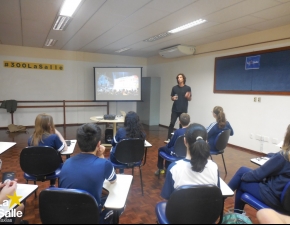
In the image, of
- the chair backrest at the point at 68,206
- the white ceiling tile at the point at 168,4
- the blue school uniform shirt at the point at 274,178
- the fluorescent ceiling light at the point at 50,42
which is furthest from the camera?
the fluorescent ceiling light at the point at 50,42

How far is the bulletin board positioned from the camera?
3812 mm

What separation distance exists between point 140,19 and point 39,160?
→ 273cm

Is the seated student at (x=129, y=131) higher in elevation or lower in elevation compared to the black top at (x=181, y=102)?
lower

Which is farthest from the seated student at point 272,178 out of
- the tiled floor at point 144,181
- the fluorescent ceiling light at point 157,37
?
the fluorescent ceiling light at point 157,37

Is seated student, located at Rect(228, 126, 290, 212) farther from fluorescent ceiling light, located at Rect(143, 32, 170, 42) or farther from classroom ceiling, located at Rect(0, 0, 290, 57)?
fluorescent ceiling light, located at Rect(143, 32, 170, 42)

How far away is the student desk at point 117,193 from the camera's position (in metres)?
1.26

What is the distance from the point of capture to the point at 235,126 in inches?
189

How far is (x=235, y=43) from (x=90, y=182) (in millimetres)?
4588

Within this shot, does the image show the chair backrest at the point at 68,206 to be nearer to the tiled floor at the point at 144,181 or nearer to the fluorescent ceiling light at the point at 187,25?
the tiled floor at the point at 144,181

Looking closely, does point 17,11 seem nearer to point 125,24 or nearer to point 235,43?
point 125,24

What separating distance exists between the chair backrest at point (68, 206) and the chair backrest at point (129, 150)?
1288 mm

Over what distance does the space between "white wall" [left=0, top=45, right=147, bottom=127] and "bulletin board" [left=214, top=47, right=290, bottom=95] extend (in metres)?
3.91

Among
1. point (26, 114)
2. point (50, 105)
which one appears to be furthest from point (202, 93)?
point (26, 114)

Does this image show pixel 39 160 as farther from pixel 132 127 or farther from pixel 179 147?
pixel 179 147
